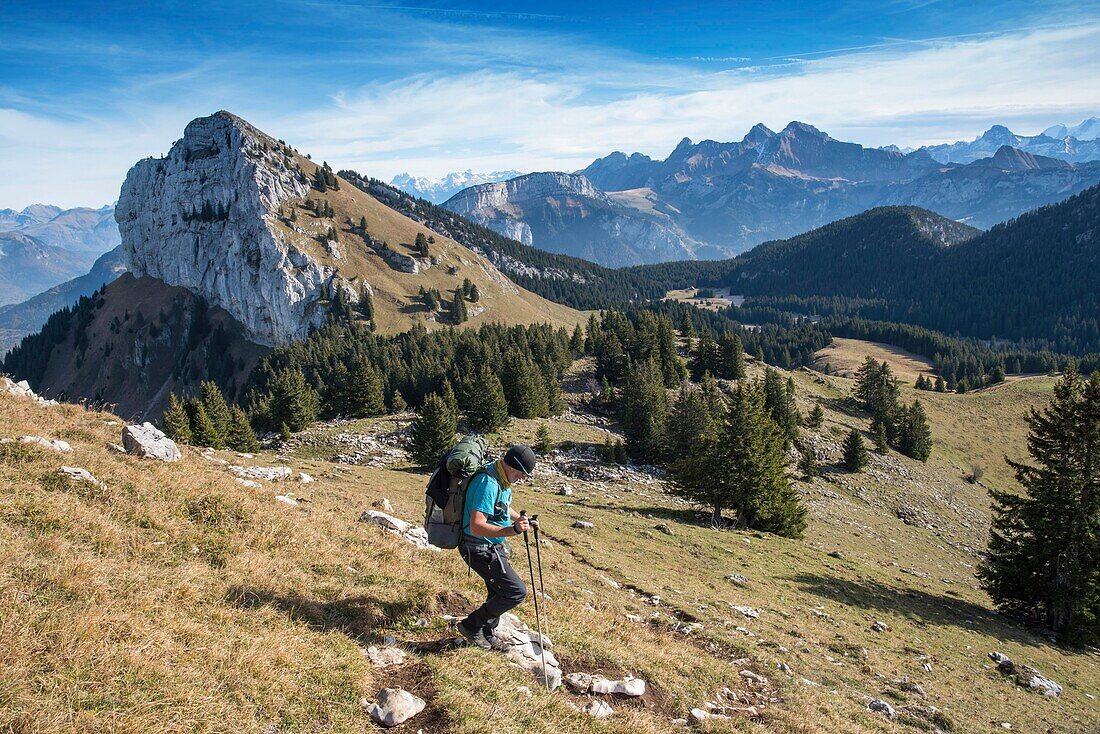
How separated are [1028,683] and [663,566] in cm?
1262

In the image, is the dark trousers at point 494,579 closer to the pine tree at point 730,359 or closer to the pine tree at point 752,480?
the pine tree at point 752,480

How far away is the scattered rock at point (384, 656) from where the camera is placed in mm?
7656

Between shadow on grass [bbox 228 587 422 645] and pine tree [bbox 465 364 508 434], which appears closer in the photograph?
shadow on grass [bbox 228 587 422 645]

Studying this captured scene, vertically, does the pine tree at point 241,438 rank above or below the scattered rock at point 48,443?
below

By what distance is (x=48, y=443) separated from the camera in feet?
39.9

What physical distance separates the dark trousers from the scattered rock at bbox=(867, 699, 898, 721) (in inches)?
394

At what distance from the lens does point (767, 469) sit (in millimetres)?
35344

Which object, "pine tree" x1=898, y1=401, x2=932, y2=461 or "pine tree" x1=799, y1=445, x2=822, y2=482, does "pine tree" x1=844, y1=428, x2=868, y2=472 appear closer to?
"pine tree" x1=799, y1=445, x2=822, y2=482

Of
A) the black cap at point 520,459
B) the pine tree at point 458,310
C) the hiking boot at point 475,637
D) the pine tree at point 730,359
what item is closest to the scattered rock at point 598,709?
the hiking boot at point 475,637

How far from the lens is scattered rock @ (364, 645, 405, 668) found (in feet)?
25.1

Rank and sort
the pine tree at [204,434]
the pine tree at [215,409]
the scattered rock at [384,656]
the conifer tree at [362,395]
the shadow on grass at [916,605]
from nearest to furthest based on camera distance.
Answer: the scattered rock at [384,656] < the shadow on grass at [916,605] < the pine tree at [204,434] < the pine tree at [215,409] < the conifer tree at [362,395]

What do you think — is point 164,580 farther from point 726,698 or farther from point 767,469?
point 767,469

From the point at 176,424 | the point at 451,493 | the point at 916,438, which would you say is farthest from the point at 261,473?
the point at 916,438

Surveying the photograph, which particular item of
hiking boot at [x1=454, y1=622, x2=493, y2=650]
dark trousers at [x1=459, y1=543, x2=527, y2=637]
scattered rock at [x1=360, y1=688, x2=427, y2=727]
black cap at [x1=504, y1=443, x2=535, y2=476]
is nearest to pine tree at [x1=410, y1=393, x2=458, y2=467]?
hiking boot at [x1=454, y1=622, x2=493, y2=650]
